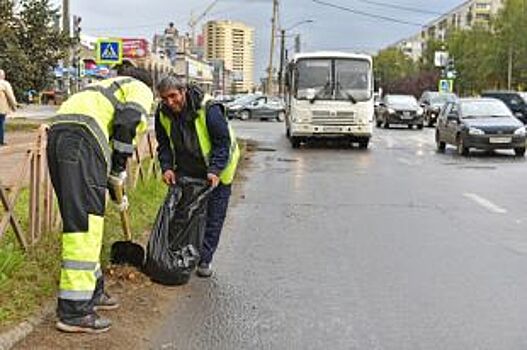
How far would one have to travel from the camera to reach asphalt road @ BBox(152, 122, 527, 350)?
553cm

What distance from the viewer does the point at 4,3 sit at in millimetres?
23422

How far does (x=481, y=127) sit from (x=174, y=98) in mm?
16288

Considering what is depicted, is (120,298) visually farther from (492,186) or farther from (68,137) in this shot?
(492,186)

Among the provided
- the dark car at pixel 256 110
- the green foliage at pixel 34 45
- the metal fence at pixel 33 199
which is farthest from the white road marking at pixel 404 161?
the dark car at pixel 256 110

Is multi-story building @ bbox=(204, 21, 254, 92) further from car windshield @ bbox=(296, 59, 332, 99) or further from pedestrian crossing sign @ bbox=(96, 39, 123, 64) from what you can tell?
pedestrian crossing sign @ bbox=(96, 39, 123, 64)

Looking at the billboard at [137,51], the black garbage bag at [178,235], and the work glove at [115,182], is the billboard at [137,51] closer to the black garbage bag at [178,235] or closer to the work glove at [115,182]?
the work glove at [115,182]

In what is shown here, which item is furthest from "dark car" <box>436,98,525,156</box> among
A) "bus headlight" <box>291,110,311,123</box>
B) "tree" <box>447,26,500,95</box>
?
"tree" <box>447,26,500,95</box>

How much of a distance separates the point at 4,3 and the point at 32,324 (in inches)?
780

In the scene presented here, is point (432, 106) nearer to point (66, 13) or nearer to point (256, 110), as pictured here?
point (256, 110)

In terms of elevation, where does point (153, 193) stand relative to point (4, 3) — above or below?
below

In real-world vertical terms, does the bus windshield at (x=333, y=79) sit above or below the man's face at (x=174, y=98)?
above

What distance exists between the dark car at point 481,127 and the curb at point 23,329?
17.4 metres

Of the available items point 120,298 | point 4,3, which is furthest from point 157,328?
point 4,3

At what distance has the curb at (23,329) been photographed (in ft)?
16.3
